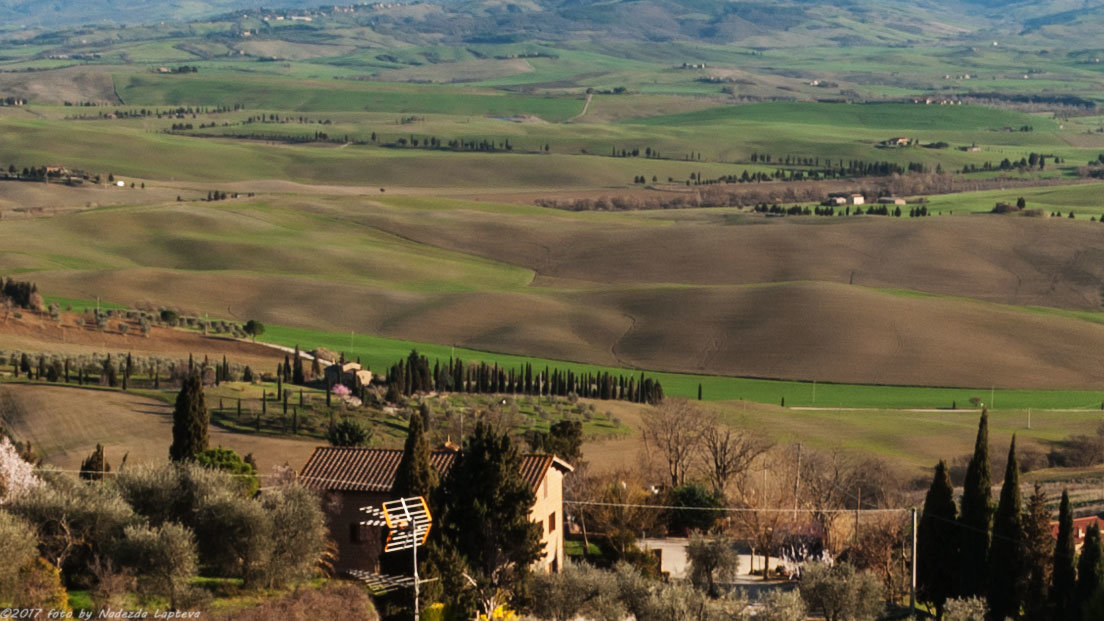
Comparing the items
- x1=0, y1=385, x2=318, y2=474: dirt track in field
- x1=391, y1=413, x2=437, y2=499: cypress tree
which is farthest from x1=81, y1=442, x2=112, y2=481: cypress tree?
x1=391, y1=413, x2=437, y2=499: cypress tree

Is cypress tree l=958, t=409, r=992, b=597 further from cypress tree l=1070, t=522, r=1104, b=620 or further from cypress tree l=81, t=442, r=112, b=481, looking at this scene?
cypress tree l=81, t=442, r=112, b=481

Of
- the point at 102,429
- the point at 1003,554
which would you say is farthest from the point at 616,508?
the point at 102,429

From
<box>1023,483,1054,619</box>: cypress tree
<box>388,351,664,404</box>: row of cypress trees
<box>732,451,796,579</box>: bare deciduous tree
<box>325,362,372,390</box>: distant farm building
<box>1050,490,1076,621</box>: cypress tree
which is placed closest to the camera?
<box>1050,490,1076,621</box>: cypress tree

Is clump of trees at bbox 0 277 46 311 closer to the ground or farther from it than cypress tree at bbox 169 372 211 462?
farther from it

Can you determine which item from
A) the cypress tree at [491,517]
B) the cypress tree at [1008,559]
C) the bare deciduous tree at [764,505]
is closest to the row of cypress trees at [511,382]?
the bare deciduous tree at [764,505]

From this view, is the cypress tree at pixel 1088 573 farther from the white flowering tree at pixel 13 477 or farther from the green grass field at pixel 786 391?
the green grass field at pixel 786 391

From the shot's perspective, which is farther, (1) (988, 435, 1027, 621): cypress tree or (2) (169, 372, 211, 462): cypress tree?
(2) (169, 372, 211, 462): cypress tree
